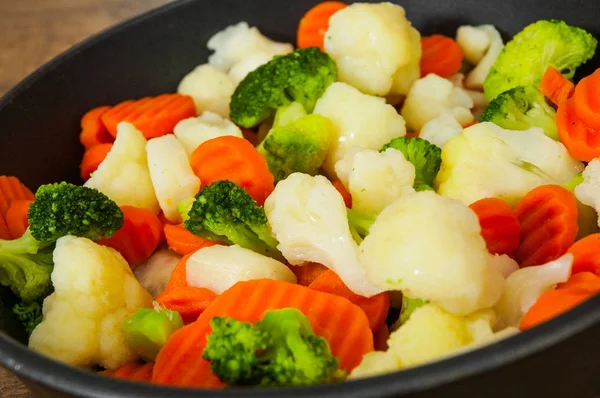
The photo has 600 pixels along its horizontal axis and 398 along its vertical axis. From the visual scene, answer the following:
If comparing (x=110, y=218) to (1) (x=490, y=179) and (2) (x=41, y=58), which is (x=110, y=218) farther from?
(2) (x=41, y=58)

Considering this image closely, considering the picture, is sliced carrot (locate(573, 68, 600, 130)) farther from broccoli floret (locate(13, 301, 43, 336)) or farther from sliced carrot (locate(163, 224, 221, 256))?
broccoli floret (locate(13, 301, 43, 336))

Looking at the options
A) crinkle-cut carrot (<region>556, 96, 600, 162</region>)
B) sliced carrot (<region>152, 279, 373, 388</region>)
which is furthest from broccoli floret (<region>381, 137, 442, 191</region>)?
sliced carrot (<region>152, 279, 373, 388</region>)

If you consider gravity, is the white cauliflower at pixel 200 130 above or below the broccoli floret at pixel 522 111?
above

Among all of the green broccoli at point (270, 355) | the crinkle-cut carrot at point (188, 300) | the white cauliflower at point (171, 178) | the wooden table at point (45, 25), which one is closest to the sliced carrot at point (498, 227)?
the green broccoli at point (270, 355)

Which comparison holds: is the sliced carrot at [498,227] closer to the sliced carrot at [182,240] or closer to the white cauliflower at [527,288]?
the white cauliflower at [527,288]

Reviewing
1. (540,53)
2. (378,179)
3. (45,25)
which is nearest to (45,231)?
(378,179)

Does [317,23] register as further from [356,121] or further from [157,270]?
[157,270]
